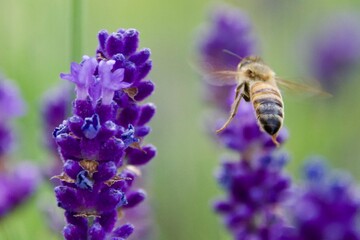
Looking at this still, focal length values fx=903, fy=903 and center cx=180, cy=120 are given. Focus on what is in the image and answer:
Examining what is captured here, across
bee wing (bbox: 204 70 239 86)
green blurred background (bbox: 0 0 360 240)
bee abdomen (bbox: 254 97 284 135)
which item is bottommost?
bee abdomen (bbox: 254 97 284 135)

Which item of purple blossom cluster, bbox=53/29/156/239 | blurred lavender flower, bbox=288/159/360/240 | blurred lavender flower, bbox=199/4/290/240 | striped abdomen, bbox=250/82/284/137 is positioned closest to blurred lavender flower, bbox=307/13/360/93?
blurred lavender flower, bbox=288/159/360/240

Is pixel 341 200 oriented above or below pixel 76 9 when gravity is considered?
below

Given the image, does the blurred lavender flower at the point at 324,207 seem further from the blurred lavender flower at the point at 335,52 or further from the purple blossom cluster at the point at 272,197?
the blurred lavender flower at the point at 335,52

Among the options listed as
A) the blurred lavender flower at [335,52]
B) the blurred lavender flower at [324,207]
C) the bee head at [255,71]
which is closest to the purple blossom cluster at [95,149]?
the bee head at [255,71]

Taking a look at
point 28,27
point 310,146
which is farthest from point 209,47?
point 28,27

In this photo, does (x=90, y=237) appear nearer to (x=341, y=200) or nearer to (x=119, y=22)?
(x=341, y=200)

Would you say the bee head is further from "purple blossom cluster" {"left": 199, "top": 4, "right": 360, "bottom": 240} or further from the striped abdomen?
"purple blossom cluster" {"left": 199, "top": 4, "right": 360, "bottom": 240}

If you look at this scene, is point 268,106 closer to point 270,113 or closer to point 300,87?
point 270,113
